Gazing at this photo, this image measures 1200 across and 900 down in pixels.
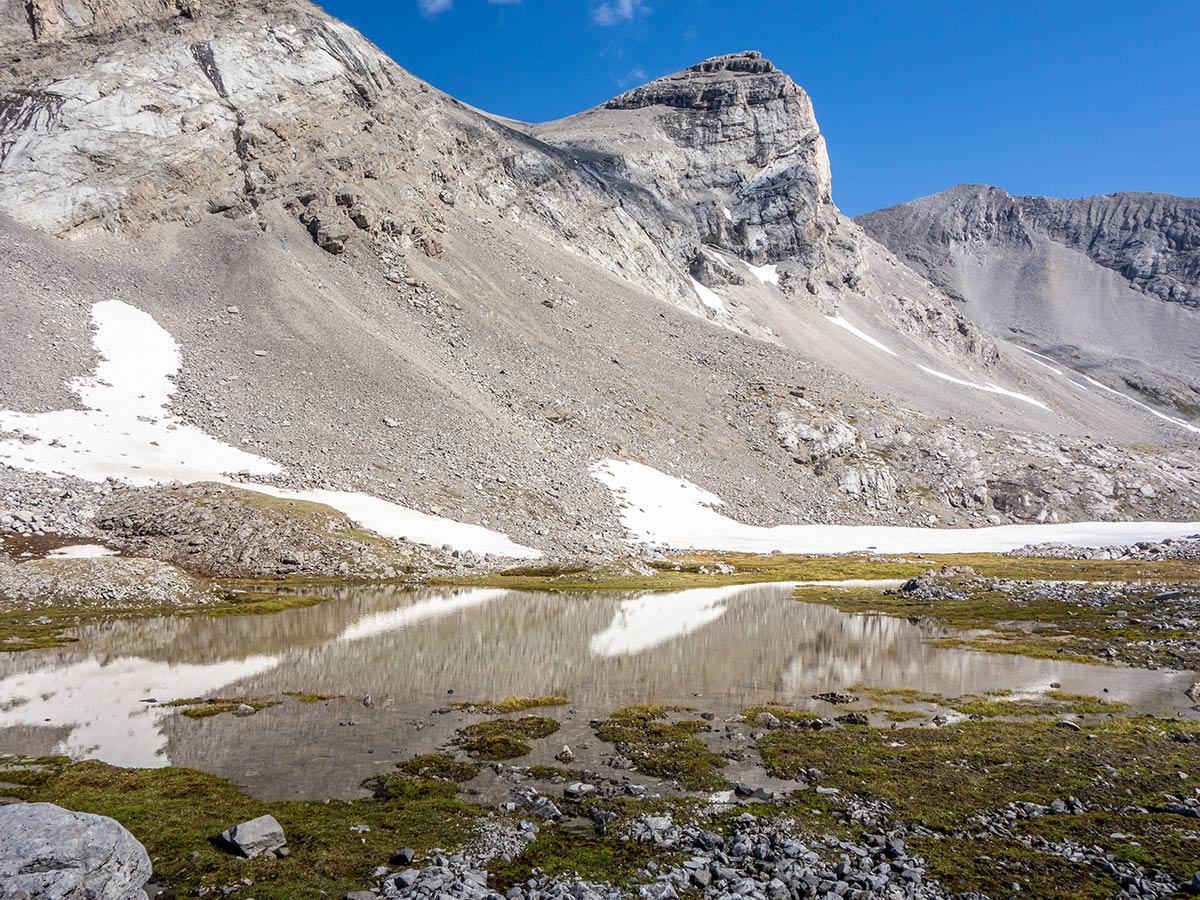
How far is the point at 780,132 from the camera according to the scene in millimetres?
185750

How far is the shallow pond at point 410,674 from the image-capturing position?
57.0ft

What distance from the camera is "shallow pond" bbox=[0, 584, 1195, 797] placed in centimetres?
1738

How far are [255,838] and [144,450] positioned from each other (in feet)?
173

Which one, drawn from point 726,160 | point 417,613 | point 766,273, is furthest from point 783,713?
point 726,160

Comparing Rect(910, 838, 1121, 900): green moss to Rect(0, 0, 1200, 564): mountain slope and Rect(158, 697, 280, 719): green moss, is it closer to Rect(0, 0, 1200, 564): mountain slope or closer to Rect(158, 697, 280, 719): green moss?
Rect(158, 697, 280, 719): green moss

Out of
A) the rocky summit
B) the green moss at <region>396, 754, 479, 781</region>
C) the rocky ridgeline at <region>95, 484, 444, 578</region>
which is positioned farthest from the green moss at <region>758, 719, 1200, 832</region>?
the rocky ridgeline at <region>95, 484, 444, 578</region>

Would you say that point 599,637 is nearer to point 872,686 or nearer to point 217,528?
point 872,686

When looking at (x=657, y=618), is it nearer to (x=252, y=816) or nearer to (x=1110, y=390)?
(x=252, y=816)

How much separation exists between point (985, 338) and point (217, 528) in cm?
17840

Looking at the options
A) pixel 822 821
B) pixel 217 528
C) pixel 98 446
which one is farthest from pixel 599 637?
pixel 98 446

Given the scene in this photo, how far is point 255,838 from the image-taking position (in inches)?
454

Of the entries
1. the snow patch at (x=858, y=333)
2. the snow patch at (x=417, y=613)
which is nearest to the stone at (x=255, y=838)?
the snow patch at (x=417, y=613)

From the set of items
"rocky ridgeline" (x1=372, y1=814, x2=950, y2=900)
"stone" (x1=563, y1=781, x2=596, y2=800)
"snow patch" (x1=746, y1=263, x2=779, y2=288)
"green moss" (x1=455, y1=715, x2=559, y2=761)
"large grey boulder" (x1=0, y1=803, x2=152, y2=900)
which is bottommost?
"green moss" (x1=455, y1=715, x2=559, y2=761)

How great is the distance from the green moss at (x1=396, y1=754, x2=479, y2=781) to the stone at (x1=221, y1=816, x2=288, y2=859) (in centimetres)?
396
